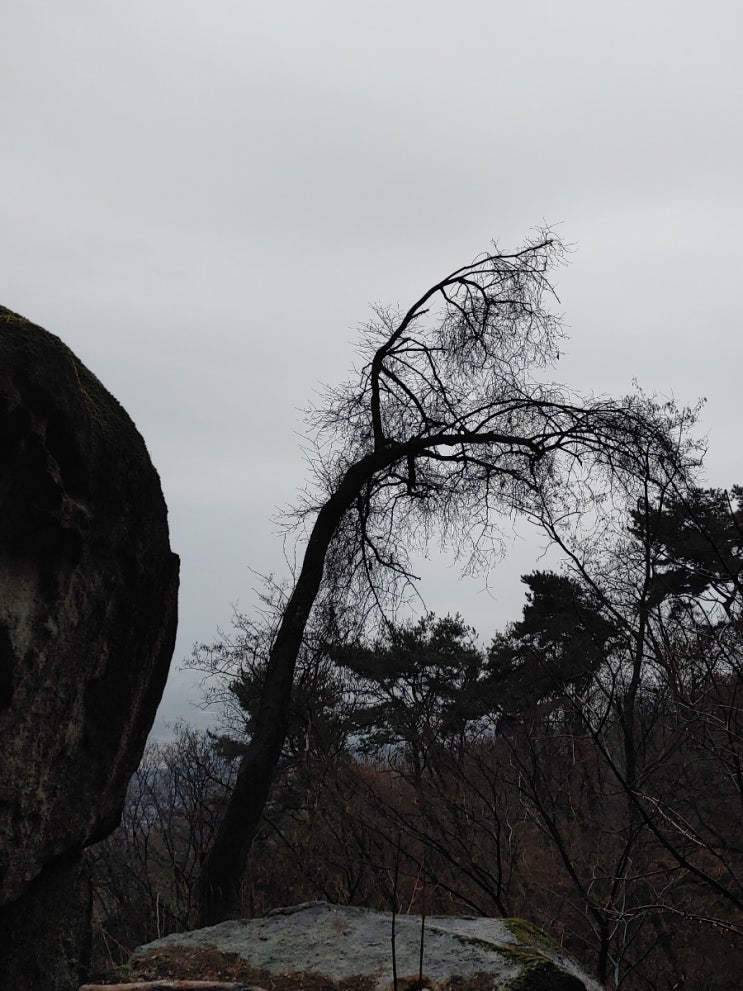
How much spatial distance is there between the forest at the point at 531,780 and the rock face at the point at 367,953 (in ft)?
1.33

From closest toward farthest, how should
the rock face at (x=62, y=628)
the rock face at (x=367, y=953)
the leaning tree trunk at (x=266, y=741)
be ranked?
the rock face at (x=62, y=628) < the rock face at (x=367, y=953) < the leaning tree trunk at (x=266, y=741)

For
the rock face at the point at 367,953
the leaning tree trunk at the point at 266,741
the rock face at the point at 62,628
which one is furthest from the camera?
the leaning tree trunk at the point at 266,741

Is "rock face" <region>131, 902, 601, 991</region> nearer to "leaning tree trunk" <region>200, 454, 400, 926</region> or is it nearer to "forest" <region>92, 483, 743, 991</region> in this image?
"forest" <region>92, 483, 743, 991</region>

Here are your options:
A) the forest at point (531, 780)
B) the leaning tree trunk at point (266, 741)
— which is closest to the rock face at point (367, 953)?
the forest at point (531, 780)

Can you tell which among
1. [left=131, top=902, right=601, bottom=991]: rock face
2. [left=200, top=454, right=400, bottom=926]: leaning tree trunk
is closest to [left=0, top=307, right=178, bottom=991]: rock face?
[left=131, top=902, right=601, bottom=991]: rock face

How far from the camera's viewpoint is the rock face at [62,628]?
11.0 ft

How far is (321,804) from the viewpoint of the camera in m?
8.73

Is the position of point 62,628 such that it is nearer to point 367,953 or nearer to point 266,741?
point 367,953

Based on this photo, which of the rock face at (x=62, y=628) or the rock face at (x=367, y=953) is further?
the rock face at (x=367, y=953)

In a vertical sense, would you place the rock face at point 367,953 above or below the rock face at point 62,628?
below

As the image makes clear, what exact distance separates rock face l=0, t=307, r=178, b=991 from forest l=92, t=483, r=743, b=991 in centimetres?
156

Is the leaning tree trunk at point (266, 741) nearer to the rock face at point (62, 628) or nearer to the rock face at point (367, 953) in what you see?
the rock face at point (367, 953)

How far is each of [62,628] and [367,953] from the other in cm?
211

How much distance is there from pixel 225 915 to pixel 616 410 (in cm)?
517
